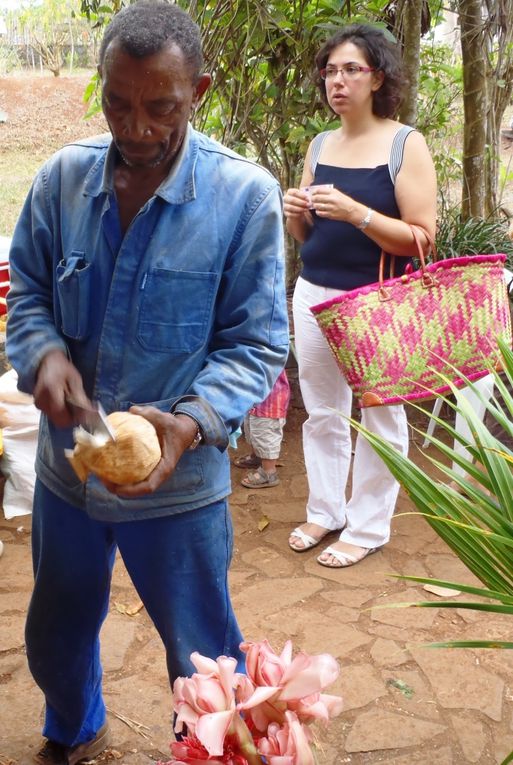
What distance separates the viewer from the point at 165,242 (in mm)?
1981

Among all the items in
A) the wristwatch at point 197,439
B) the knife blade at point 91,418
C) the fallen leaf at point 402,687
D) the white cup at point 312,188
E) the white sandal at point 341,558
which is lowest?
the white sandal at point 341,558

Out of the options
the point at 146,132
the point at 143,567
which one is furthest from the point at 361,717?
the point at 146,132

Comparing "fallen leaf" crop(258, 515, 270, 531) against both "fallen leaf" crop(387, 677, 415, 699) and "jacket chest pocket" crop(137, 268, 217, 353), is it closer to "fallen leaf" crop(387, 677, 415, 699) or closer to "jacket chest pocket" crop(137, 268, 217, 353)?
"fallen leaf" crop(387, 677, 415, 699)

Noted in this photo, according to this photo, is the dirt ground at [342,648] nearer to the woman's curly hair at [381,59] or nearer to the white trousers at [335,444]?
the white trousers at [335,444]

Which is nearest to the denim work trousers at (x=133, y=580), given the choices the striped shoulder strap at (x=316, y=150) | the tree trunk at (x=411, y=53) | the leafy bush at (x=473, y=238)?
the striped shoulder strap at (x=316, y=150)

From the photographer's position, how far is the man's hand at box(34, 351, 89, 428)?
1.93 meters

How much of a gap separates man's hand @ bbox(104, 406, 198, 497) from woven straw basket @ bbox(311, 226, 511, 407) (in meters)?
1.77

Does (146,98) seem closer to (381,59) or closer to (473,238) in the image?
(381,59)

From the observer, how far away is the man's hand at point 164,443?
1769 mm

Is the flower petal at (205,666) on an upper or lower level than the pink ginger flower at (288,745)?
upper

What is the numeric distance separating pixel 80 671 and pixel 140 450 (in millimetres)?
971

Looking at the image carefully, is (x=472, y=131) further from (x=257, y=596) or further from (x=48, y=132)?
(x=48, y=132)

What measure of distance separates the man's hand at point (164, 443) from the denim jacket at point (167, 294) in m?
0.09

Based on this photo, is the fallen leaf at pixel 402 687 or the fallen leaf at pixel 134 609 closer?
the fallen leaf at pixel 402 687
